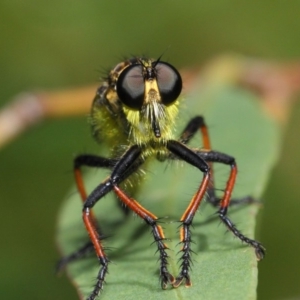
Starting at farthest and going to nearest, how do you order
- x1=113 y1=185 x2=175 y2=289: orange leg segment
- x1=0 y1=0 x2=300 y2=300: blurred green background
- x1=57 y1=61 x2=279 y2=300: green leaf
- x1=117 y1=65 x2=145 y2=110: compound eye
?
x1=0 y1=0 x2=300 y2=300: blurred green background, x1=117 y1=65 x2=145 y2=110: compound eye, x1=113 y1=185 x2=175 y2=289: orange leg segment, x1=57 y1=61 x2=279 y2=300: green leaf

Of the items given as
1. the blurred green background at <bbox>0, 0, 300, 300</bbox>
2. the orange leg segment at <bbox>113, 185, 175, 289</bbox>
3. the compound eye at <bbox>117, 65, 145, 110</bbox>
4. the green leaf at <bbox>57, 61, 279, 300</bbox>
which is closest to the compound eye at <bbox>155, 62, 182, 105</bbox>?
the compound eye at <bbox>117, 65, 145, 110</bbox>

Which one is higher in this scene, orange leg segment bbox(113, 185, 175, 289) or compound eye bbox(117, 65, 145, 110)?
compound eye bbox(117, 65, 145, 110)

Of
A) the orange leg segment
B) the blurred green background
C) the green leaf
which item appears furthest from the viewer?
the blurred green background

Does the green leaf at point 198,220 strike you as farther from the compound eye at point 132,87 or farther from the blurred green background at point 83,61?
the blurred green background at point 83,61

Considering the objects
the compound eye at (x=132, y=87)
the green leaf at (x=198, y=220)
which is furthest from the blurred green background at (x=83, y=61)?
the compound eye at (x=132, y=87)

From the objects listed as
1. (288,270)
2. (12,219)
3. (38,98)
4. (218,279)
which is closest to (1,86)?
(12,219)

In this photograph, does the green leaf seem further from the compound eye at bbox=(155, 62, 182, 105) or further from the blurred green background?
the blurred green background

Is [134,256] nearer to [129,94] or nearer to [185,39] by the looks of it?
[129,94]
